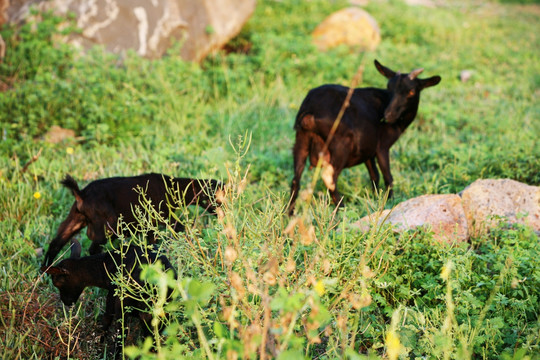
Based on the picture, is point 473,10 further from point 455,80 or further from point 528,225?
point 528,225

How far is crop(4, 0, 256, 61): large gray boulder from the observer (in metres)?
8.40

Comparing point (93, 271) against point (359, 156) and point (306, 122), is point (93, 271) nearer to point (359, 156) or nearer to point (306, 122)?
point (306, 122)

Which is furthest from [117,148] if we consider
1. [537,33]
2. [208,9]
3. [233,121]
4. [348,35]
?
[537,33]

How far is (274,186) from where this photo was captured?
19.5 feet

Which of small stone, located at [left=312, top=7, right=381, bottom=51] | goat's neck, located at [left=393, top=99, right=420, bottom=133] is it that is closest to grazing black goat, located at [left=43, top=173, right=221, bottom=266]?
goat's neck, located at [left=393, top=99, right=420, bottom=133]

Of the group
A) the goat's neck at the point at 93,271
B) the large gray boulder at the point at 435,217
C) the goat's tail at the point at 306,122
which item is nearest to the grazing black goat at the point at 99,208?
the goat's neck at the point at 93,271

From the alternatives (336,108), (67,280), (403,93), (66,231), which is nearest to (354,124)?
(336,108)

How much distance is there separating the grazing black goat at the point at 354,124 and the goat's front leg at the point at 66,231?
1.87m

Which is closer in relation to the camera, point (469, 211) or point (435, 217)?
point (435, 217)

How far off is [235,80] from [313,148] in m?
3.62

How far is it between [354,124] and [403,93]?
0.74 m

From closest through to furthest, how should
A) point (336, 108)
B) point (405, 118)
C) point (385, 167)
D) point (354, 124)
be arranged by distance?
point (336, 108)
point (354, 124)
point (385, 167)
point (405, 118)

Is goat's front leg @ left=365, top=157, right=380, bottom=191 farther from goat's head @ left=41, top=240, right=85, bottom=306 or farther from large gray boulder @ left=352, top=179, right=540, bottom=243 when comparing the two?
goat's head @ left=41, top=240, right=85, bottom=306

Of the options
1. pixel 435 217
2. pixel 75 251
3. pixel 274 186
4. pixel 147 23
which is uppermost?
pixel 147 23
